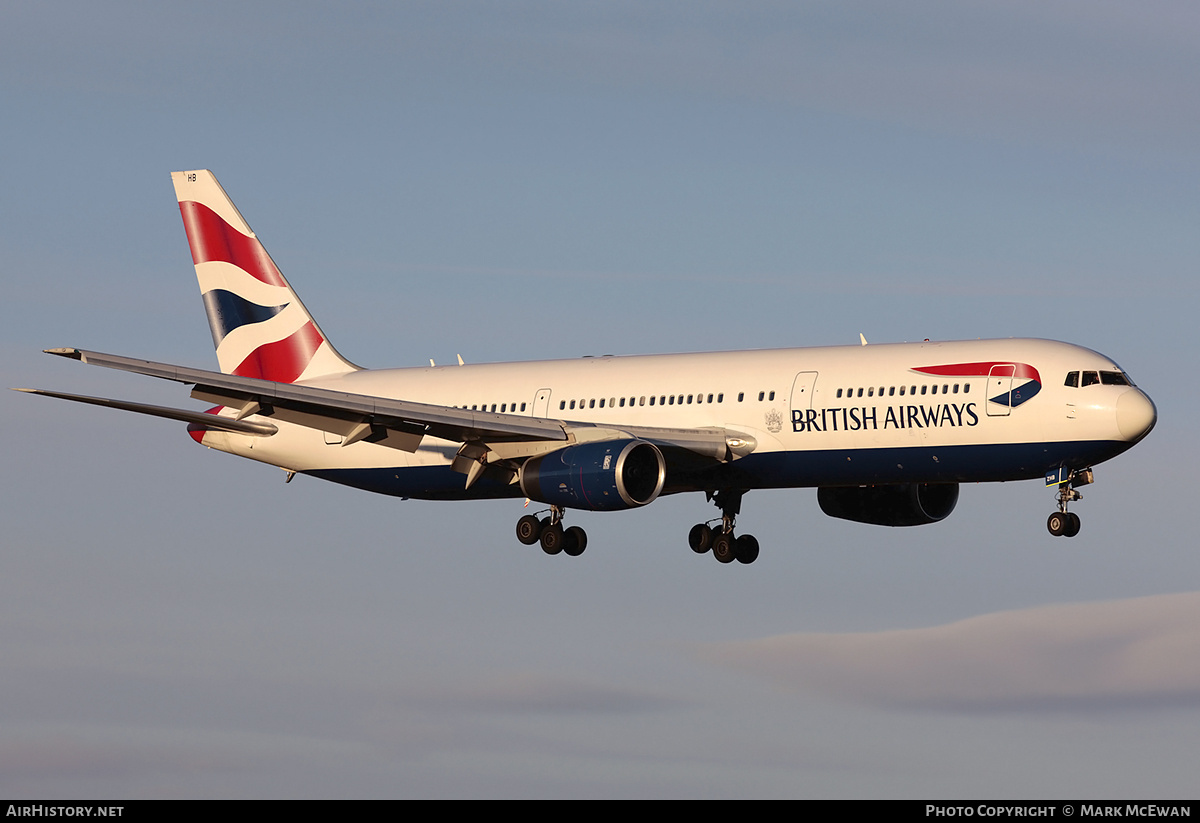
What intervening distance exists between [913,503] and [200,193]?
27.1m

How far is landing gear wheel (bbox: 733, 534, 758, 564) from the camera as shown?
54469 millimetres

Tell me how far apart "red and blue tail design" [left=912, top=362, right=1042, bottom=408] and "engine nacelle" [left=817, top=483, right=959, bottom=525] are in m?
8.06

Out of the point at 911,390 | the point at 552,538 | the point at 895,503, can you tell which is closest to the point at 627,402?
the point at 552,538

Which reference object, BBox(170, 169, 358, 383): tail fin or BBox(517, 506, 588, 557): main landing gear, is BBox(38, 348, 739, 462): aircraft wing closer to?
BBox(517, 506, 588, 557): main landing gear

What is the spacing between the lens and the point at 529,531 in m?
51.6

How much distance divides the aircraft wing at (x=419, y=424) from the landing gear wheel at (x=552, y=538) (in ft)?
9.81

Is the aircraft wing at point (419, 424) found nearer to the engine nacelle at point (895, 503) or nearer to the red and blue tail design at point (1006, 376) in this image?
the red and blue tail design at point (1006, 376)

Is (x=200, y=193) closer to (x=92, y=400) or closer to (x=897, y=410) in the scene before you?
(x=92, y=400)

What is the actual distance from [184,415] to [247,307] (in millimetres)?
8987

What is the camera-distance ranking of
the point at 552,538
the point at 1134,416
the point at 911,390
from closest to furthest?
the point at 1134,416 < the point at 911,390 < the point at 552,538

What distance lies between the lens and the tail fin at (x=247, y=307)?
196 ft

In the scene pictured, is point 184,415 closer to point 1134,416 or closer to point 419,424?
point 419,424

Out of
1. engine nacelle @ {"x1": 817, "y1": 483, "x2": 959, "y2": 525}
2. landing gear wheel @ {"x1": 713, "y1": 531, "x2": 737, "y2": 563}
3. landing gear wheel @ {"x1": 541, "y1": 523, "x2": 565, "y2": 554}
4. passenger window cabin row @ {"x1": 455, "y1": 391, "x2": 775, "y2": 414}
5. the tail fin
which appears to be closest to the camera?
passenger window cabin row @ {"x1": 455, "y1": 391, "x2": 775, "y2": 414}

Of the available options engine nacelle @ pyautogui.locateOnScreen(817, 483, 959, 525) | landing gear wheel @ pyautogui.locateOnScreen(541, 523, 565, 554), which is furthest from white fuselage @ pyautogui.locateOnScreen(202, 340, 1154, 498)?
engine nacelle @ pyautogui.locateOnScreen(817, 483, 959, 525)
